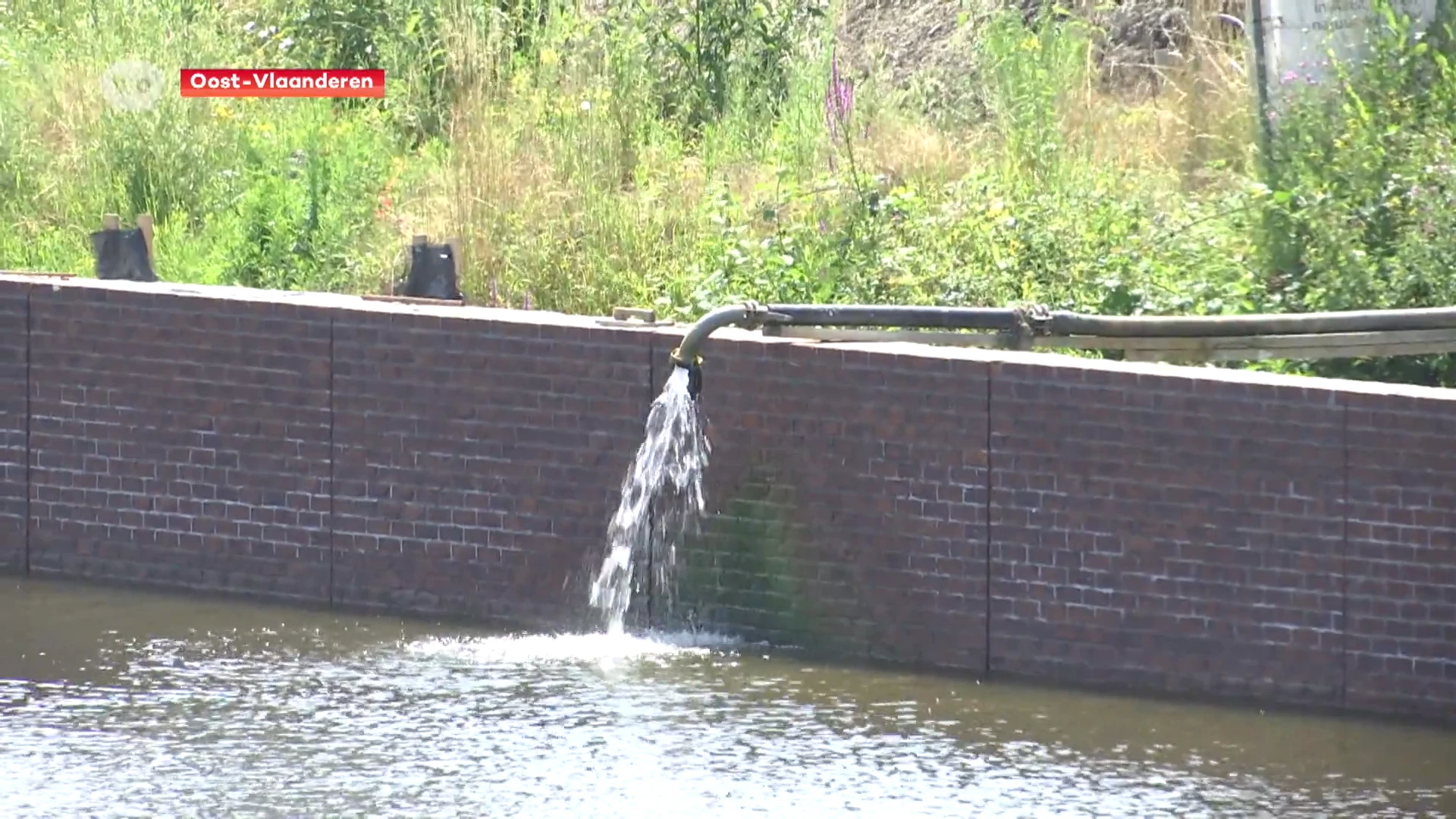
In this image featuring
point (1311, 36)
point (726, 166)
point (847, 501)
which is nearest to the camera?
point (847, 501)

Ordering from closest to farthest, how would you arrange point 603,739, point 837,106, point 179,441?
point 603,739 → point 179,441 → point 837,106

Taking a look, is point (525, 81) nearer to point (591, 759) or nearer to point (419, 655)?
point (419, 655)

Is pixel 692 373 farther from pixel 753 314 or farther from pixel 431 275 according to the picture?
pixel 431 275

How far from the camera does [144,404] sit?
409 inches

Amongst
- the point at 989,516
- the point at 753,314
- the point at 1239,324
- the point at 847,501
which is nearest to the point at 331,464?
the point at 753,314

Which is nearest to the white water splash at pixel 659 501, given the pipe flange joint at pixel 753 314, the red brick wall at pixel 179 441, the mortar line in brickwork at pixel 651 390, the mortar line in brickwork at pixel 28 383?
the mortar line in brickwork at pixel 651 390

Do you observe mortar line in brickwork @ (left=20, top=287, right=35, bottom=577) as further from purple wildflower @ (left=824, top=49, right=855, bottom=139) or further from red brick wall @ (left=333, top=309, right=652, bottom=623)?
purple wildflower @ (left=824, top=49, right=855, bottom=139)

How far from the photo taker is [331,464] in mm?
10094

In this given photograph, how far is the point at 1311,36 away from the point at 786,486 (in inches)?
160

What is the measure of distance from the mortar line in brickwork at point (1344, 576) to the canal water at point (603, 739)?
0.51 ft

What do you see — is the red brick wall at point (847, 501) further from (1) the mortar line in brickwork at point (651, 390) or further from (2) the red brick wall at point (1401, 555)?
(2) the red brick wall at point (1401, 555)

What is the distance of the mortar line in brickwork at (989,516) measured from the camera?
8.88m

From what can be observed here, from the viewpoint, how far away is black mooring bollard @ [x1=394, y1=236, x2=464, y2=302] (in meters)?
10.4

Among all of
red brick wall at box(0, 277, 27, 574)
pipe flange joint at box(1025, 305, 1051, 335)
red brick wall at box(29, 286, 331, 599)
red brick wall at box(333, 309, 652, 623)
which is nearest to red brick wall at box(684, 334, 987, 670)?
red brick wall at box(333, 309, 652, 623)
